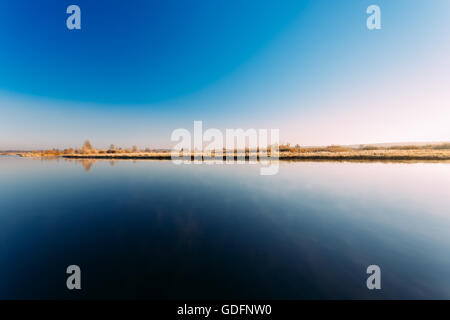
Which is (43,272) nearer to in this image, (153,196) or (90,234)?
(90,234)

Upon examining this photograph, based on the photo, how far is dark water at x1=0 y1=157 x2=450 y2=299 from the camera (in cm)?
308

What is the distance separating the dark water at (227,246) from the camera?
3.08m

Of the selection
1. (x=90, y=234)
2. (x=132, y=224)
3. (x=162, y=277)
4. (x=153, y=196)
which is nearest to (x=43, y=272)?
(x=90, y=234)

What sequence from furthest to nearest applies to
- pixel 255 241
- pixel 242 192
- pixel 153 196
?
pixel 242 192 < pixel 153 196 < pixel 255 241

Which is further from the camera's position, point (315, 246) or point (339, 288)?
point (315, 246)

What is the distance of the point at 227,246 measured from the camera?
424 cm

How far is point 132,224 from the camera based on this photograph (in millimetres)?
5582

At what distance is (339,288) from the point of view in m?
3.05
